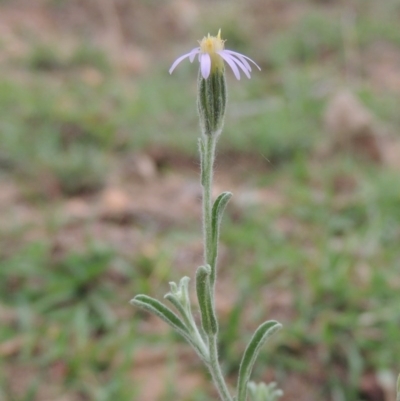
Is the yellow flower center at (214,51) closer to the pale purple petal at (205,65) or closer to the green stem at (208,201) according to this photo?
the pale purple petal at (205,65)

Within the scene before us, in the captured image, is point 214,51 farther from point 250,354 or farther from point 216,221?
point 250,354

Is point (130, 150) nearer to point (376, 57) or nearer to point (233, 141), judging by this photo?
point (233, 141)

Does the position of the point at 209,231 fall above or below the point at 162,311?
above

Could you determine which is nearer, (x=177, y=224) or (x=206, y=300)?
(x=206, y=300)

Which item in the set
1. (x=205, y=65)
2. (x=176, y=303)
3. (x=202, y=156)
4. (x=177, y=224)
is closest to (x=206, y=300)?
(x=176, y=303)

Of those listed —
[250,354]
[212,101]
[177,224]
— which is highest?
[212,101]

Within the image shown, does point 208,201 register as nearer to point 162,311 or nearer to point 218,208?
point 218,208

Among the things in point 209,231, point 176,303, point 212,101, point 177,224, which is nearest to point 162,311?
point 176,303
